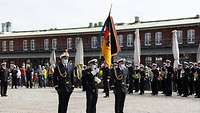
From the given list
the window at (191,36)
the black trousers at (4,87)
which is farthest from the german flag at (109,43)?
the window at (191,36)

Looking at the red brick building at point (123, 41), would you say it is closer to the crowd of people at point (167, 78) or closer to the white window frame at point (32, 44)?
the white window frame at point (32, 44)

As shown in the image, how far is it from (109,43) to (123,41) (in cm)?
4761

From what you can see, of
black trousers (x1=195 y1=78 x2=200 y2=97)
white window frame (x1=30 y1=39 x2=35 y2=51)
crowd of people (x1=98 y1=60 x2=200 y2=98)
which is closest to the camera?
black trousers (x1=195 y1=78 x2=200 y2=97)

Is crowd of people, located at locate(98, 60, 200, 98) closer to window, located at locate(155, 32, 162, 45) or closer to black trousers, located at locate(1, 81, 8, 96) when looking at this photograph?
black trousers, located at locate(1, 81, 8, 96)

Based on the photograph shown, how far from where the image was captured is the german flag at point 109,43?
18.6 meters

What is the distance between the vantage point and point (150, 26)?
207ft

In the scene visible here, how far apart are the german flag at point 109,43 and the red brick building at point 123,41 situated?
36.8 metres

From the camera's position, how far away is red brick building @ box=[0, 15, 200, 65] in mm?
59131

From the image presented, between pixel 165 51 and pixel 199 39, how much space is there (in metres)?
4.45

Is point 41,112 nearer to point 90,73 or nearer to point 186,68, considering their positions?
point 90,73

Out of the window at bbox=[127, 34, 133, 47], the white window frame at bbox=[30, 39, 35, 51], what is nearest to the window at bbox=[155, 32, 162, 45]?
the window at bbox=[127, 34, 133, 47]

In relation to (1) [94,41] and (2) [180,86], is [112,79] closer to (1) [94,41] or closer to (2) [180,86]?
(2) [180,86]

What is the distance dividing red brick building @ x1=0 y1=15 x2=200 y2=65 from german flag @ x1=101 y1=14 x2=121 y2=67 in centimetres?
3680

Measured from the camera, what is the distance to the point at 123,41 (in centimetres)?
6675
